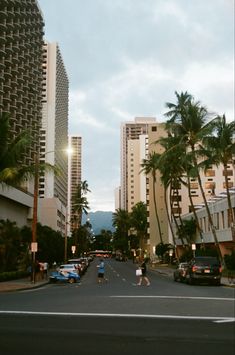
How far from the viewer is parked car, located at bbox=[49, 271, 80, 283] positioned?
34281 millimetres

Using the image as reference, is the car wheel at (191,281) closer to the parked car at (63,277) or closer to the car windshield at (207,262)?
the car windshield at (207,262)

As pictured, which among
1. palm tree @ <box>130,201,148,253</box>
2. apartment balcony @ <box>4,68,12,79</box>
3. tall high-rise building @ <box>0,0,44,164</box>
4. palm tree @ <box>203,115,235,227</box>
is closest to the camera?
palm tree @ <box>203,115,235,227</box>

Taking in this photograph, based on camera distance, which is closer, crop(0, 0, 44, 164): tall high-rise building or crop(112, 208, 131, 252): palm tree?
crop(0, 0, 44, 164): tall high-rise building

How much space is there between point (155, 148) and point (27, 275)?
80.3m

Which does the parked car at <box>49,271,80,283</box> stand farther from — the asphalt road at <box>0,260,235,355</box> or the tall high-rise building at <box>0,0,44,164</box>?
the tall high-rise building at <box>0,0,44,164</box>

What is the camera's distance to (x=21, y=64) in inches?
4102

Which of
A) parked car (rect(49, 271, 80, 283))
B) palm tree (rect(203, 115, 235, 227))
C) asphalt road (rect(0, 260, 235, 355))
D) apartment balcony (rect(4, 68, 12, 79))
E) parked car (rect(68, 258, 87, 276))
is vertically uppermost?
apartment balcony (rect(4, 68, 12, 79))

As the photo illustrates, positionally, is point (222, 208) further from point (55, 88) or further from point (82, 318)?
point (55, 88)

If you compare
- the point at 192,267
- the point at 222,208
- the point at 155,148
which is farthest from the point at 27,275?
the point at 155,148

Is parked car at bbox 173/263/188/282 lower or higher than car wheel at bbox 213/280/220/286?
higher

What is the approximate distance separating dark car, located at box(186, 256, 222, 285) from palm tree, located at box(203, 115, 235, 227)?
10.4 m

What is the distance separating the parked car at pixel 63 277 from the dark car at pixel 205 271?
8.53 m

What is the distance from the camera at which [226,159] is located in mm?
41250

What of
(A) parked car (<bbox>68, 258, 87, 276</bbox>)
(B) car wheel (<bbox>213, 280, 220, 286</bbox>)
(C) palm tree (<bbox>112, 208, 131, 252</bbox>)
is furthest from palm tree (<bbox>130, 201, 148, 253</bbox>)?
(B) car wheel (<bbox>213, 280, 220, 286</bbox>)
